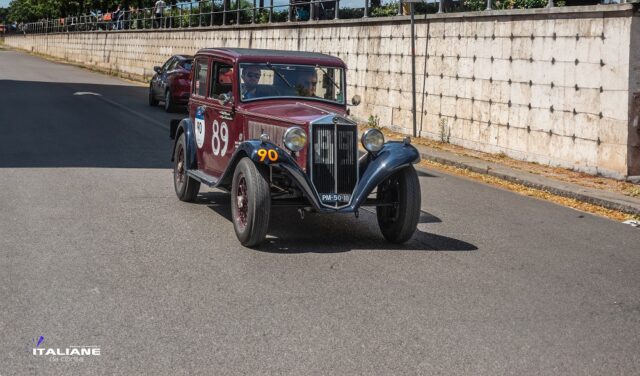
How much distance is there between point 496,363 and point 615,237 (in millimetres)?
5023

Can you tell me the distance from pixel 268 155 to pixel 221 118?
1.89 metres

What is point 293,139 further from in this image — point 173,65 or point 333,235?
point 173,65

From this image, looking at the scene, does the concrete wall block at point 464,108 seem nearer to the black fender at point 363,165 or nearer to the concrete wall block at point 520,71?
the concrete wall block at point 520,71

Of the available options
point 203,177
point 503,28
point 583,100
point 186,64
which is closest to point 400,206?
point 203,177

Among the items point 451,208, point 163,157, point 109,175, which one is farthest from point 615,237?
point 163,157

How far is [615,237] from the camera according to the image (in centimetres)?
1002

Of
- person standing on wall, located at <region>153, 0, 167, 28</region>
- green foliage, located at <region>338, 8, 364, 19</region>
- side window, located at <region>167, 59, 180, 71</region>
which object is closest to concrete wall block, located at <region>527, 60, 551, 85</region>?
green foliage, located at <region>338, 8, 364, 19</region>

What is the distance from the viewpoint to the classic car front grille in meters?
8.70

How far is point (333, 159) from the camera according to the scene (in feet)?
28.8

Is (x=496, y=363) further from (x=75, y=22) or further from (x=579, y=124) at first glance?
(x=75, y=22)

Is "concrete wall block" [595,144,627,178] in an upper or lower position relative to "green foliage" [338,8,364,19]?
lower

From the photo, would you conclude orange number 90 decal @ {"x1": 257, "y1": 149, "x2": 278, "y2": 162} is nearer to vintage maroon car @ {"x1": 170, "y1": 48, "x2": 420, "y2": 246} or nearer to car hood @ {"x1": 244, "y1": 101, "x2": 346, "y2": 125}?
vintage maroon car @ {"x1": 170, "y1": 48, "x2": 420, "y2": 246}

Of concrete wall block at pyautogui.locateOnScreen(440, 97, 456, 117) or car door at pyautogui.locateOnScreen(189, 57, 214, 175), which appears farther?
concrete wall block at pyautogui.locateOnScreen(440, 97, 456, 117)

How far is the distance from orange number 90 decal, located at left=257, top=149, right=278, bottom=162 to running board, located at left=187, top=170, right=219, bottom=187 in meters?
1.48
